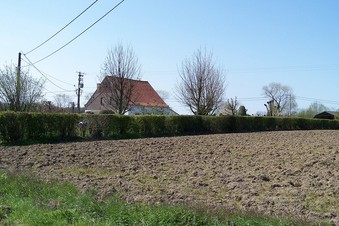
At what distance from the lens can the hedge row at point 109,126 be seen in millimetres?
22156

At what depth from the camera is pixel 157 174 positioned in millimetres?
11320

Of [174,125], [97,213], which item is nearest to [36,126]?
[174,125]

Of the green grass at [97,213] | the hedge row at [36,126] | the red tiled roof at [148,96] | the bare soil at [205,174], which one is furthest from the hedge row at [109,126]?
the red tiled roof at [148,96]

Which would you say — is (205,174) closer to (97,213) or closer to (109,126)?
(97,213)

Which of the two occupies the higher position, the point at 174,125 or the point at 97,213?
the point at 174,125

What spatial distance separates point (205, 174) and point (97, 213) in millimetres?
5211

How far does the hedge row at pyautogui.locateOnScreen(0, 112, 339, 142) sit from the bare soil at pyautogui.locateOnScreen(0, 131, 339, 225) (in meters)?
4.78

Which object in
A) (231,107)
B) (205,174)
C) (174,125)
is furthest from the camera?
(231,107)

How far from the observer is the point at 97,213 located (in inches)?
257

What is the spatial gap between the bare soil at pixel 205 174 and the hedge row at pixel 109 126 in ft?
15.7

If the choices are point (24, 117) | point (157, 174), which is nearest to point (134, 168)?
point (157, 174)

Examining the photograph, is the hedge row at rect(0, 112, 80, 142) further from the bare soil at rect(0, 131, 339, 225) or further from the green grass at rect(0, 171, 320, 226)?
the green grass at rect(0, 171, 320, 226)

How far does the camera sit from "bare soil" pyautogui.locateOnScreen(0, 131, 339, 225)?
25.8ft

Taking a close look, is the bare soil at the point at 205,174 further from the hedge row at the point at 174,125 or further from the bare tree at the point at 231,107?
the bare tree at the point at 231,107
